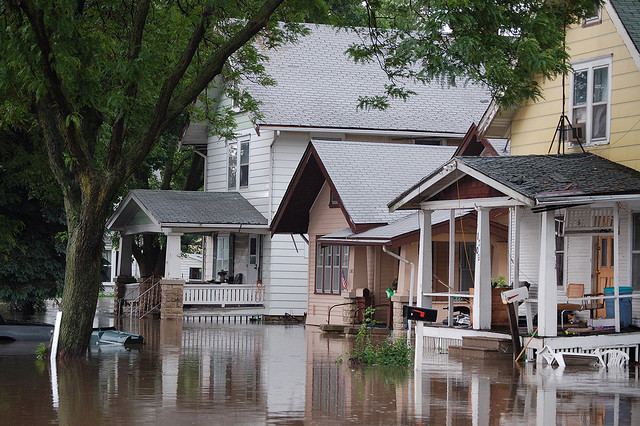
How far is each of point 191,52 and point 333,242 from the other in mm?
11150

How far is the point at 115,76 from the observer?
1942 centimetres

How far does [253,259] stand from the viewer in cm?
3712

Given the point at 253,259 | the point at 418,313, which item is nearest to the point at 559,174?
the point at 418,313

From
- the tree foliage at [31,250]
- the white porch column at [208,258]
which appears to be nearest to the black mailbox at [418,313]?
the tree foliage at [31,250]

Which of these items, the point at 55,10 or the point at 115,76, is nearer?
the point at 55,10

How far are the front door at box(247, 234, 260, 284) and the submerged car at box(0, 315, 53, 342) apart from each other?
45.3ft

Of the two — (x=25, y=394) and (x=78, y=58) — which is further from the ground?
(x=78, y=58)

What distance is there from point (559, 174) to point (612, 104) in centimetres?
296

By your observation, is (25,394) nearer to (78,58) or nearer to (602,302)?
(78,58)

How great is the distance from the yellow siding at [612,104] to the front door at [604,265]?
1.87 meters

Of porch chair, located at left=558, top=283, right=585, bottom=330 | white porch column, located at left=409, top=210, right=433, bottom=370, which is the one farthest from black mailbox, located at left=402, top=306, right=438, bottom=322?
porch chair, located at left=558, top=283, right=585, bottom=330

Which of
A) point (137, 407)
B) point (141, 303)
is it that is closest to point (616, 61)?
point (137, 407)

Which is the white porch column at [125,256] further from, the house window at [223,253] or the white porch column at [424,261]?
the white porch column at [424,261]

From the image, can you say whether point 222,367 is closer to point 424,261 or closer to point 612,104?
point 424,261
